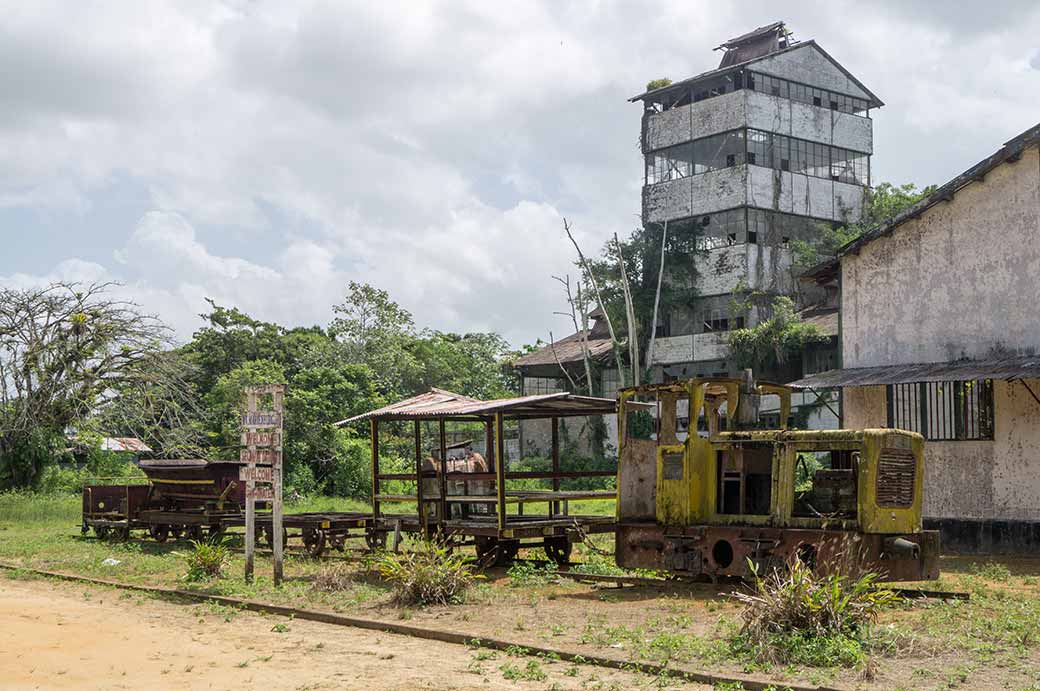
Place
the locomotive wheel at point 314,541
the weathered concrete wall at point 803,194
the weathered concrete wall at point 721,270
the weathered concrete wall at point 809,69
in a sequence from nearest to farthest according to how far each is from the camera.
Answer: the locomotive wheel at point 314,541 → the weathered concrete wall at point 721,270 → the weathered concrete wall at point 803,194 → the weathered concrete wall at point 809,69

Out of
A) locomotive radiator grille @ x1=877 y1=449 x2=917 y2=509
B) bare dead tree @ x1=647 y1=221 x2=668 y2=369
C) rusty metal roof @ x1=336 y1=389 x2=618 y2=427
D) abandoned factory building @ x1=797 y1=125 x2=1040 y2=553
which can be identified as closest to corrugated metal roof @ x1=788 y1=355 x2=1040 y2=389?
abandoned factory building @ x1=797 y1=125 x2=1040 y2=553

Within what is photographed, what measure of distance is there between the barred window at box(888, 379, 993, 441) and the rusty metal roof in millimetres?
6592

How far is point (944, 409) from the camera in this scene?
2023 centimetres

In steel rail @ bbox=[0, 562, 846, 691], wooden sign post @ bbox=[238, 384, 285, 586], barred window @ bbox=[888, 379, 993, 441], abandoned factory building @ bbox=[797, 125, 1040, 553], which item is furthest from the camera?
barred window @ bbox=[888, 379, 993, 441]

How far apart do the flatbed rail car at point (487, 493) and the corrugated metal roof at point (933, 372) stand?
3648 millimetres

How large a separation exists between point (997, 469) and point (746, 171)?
85.5 feet

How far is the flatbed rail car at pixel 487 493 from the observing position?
15898mm

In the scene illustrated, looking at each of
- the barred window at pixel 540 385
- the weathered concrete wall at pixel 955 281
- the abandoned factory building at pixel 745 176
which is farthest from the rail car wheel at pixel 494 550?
the barred window at pixel 540 385

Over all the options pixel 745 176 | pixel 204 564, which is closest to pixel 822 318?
pixel 745 176

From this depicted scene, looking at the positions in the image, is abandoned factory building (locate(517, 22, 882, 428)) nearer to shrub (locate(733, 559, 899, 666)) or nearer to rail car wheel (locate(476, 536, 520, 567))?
rail car wheel (locate(476, 536, 520, 567))

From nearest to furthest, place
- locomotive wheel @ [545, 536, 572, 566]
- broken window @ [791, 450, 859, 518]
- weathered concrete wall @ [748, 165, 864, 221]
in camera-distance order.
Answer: broken window @ [791, 450, 859, 518] < locomotive wheel @ [545, 536, 572, 566] < weathered concrete wall @ [748, 165, 864, 221]

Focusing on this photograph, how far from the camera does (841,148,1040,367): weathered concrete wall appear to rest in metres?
18.8

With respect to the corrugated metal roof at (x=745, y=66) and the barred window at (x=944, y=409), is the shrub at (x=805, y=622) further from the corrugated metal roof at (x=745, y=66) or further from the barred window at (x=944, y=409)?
the corrugated metal roof at (x=745, y=66)

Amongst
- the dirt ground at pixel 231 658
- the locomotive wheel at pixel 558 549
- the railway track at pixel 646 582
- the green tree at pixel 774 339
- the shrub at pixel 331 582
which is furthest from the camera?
the green tree at pixel 774 339
